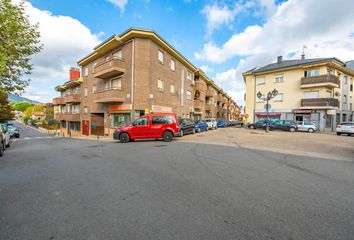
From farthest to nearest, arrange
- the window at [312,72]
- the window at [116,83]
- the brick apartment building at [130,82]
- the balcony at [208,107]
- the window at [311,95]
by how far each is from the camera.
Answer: the balcony at [208,107]
the window at [312,72]
the window at [311,95]
the window at [116,83]
the brick apartment building at [130,82]

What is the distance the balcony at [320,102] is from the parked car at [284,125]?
5.19 meters

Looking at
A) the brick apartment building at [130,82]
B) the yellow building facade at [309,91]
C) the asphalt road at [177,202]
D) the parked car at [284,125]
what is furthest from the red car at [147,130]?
the yellow building facade at [309,91]

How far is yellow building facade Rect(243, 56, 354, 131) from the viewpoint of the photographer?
24.6 metres

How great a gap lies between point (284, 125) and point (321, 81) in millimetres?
8965

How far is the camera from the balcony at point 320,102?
23.8m

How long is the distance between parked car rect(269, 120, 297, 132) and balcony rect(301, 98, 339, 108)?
17.0 ft

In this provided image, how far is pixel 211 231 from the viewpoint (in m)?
2.42

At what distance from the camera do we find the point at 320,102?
952 inches

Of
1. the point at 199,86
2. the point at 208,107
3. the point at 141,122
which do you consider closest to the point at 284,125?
the point at 199,86

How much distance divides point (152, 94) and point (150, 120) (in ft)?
21.9

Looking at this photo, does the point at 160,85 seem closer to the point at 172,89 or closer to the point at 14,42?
the point at 172,89

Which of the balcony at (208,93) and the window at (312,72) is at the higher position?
the window at (312,72)

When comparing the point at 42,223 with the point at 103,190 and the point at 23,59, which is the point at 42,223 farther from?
the point at 23,59

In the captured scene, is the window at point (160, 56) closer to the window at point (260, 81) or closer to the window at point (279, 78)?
the window at point (260, 81)
